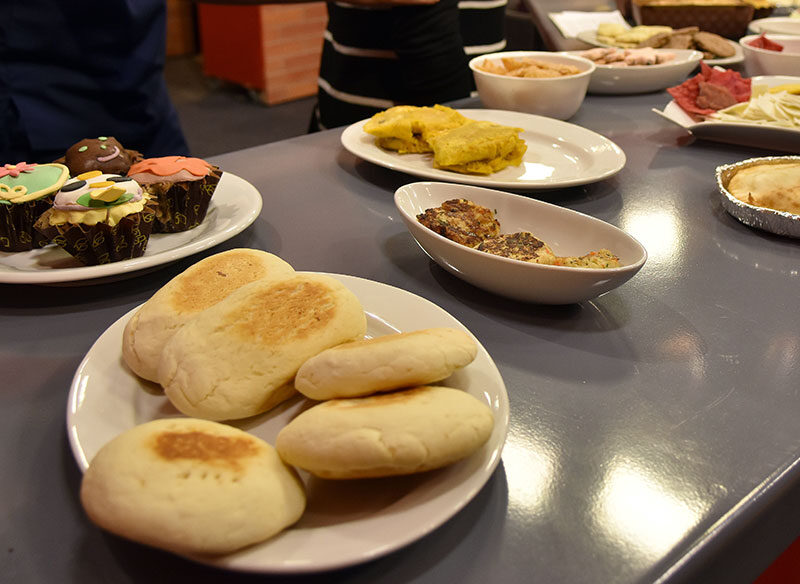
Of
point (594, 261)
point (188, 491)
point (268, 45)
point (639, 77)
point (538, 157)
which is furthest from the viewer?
point (268, 45)

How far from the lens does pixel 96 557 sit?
547mm

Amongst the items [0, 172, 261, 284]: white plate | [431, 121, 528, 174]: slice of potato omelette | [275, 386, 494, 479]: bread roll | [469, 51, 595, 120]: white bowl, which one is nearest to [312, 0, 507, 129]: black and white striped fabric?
[469, 51, 595, 120]: white bowl

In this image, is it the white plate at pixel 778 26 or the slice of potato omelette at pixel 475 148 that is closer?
the slice of potato omelette at pixel 475 148

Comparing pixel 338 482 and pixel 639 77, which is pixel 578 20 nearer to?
pixel 639 77

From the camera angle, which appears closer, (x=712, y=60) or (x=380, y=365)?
(x=380, y=365)

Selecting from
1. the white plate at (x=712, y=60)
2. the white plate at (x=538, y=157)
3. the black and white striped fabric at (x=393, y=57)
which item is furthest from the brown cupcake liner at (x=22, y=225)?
the white plate at (x=712, y=60)

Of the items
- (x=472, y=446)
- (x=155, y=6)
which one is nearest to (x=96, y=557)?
(x=472, y=446)

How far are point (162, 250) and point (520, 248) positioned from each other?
56 cm

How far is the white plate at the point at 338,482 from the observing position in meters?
0.49

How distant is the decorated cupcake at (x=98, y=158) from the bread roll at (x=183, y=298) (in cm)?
45

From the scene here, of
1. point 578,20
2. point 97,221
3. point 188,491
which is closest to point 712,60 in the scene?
point 578,20

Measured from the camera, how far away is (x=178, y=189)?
1.07 metres

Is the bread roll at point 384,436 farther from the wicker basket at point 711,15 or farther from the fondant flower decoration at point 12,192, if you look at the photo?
the wicker basket at point 711,15

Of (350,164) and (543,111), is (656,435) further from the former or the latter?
(543,111)
